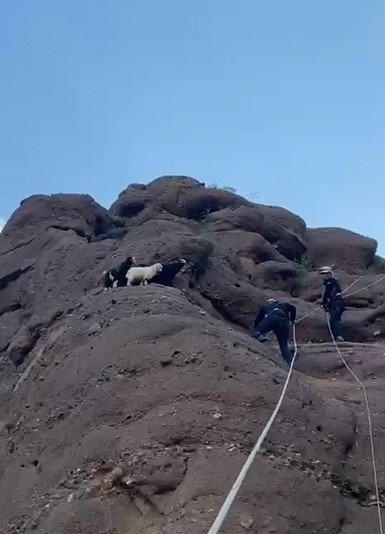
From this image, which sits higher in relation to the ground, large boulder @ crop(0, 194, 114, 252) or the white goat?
large boulder @ crop(0, 194, 114, 252)

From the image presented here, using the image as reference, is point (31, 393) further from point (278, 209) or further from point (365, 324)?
point (278, 209)

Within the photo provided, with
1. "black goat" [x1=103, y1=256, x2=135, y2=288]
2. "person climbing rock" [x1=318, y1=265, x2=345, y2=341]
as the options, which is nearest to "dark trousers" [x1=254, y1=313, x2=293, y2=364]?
"black goat" [x1=103, y1=256, x2=135, y2=288]

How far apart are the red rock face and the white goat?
1093 millimetres

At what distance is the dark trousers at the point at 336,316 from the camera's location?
19609 millimetres

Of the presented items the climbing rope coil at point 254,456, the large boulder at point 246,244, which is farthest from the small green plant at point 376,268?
the climbing rope coil at point 254,456

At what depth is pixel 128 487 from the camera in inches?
363

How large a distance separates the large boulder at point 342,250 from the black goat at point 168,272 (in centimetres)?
1002

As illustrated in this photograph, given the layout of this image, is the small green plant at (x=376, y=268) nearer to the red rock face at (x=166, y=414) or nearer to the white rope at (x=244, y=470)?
the red rock face at (x=166, y=414)

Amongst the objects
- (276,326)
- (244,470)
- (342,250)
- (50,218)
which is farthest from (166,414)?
(342,250)

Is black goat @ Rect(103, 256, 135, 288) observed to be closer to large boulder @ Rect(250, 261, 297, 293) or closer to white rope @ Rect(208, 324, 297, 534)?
white rope @ Rect(208, 324, 297, 534)

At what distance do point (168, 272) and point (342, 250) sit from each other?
1173 cm

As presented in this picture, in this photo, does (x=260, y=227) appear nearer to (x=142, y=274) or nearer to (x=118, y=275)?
(x=118, y=275)

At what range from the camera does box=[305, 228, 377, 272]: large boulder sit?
2672 cm

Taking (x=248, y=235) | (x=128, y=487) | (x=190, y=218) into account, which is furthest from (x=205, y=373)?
(x=190, y=218)
